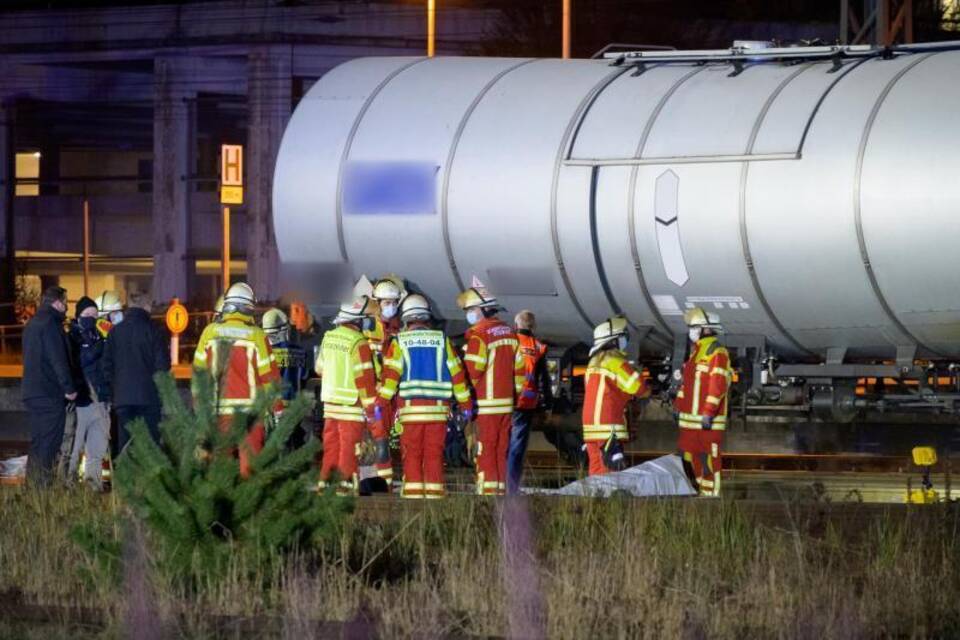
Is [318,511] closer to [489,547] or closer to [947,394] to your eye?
[489,547]

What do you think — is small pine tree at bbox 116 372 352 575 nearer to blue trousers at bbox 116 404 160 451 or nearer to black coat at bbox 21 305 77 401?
blue trousers at bbox 116 404 160 451

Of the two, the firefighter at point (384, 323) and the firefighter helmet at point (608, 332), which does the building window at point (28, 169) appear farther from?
the firefighter helmet at point (608, 332)

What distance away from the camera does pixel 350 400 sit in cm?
1346

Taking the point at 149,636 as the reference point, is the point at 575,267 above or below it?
above

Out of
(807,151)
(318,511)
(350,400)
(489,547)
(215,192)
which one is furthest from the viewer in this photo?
(215,192)

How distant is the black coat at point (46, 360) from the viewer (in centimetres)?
1382

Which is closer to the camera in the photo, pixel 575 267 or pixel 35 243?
pixel 575 267

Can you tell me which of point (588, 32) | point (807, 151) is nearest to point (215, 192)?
point (588, 32)

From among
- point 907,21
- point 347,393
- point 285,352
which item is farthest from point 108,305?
point 907,21

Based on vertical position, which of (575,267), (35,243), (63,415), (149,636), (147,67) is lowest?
(149,636)

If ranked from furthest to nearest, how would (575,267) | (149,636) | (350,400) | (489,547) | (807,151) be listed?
(575,267) < (807,151) < (350,400) < (489,547) < (149,636)

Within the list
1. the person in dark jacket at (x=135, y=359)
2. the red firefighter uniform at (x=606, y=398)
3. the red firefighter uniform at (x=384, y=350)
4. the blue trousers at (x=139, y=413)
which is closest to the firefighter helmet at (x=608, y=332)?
the red firefighter uniform at (x=606, y=398)

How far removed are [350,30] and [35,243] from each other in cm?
1373

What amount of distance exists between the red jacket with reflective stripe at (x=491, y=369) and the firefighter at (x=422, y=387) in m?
0.53
